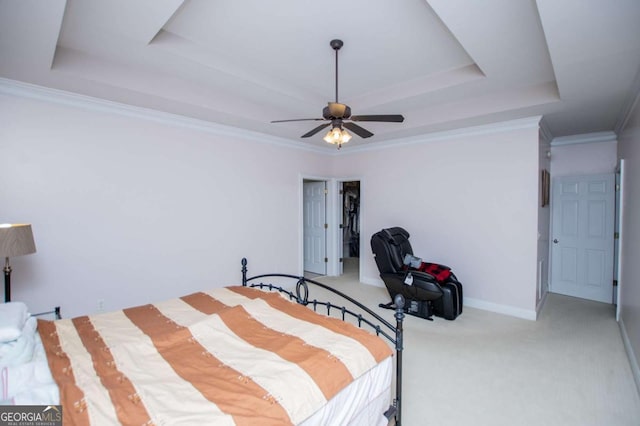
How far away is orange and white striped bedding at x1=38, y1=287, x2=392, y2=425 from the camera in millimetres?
1168

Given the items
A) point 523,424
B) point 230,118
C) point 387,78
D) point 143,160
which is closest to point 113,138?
point 143,160

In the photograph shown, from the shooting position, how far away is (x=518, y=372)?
8.62ft

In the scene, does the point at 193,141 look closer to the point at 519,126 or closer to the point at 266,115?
the point at 266,115

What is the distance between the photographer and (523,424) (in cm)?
202

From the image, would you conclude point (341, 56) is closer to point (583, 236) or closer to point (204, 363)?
point (204, 363)

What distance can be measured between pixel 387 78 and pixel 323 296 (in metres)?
3.35

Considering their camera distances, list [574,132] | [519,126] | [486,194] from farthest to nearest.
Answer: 1. [574,132]
2. [486,194]
3. [519,126]

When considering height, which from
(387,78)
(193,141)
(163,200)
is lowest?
(163,200)

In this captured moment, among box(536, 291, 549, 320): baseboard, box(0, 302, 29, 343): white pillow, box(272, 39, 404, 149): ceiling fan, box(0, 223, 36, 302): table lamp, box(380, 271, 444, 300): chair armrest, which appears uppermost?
box(272, 39, 404, 149): ceiling fan

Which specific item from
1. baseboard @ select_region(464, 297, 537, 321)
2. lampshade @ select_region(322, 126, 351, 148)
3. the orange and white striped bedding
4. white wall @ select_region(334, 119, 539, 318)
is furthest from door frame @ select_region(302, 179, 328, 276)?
the orange and white striped bedding

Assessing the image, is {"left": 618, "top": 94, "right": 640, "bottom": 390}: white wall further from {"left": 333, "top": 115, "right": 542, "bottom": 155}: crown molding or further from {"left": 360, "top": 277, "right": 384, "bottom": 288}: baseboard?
{"left": 360, "top": 277, "right": 384, "bottom": 288}: baseboard

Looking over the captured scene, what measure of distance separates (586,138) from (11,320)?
680cm

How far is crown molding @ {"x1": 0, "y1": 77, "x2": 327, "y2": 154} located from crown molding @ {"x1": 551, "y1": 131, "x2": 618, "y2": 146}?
4.63 metres

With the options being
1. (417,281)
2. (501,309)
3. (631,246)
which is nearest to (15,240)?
(417,281)
